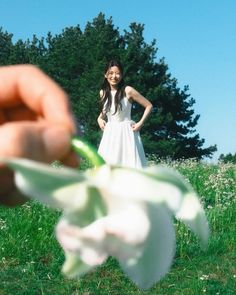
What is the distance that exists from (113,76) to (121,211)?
9394 millimetres

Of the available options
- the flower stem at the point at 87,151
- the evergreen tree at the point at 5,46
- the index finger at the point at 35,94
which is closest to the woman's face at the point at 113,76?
the index finger at the point at 35,94

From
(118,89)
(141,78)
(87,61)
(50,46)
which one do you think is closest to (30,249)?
(118,89)

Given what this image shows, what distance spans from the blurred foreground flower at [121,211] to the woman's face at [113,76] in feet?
30.4

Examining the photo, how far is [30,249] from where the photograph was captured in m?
4.67

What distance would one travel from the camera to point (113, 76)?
9867 millimetres

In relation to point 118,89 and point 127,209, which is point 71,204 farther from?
point 118,89

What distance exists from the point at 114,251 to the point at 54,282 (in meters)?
3.84

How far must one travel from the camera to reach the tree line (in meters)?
31.3

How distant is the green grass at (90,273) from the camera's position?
419 cm

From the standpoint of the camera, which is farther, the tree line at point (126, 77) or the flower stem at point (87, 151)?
the tree line at point (126, 77)

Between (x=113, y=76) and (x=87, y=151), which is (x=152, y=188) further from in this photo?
(x=113, y=76)

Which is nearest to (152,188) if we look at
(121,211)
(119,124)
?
(121,211)

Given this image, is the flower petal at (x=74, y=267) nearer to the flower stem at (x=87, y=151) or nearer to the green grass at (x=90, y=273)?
the flower stem at (x=87, y=151)

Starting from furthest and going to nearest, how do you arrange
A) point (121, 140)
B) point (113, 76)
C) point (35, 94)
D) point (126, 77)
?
point (126, 77), point (121, 140), point (113, 76), point (35, 94)
